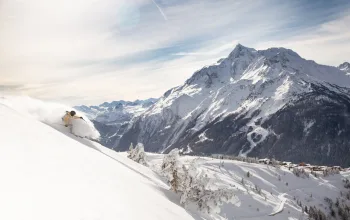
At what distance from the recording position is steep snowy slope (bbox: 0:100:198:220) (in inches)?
364

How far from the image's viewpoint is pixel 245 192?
264 feet

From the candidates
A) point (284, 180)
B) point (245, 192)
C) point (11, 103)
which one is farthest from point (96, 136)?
point (284, 180)

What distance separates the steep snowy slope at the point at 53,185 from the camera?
9.26 meters

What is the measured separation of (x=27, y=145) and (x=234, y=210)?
5060cm

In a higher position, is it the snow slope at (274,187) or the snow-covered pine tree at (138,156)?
the snow-covered pine tree at (138,156)

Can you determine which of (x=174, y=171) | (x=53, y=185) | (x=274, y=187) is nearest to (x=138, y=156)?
(x=174, y=171)

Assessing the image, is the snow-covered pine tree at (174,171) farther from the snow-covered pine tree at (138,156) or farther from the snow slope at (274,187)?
the snow slope at (274,187)

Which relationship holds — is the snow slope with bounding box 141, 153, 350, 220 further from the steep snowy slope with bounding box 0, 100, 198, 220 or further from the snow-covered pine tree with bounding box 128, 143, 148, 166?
the steep snowy slope with bounding box 0, 100, 198, 220

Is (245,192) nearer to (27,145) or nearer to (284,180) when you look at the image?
(284,180)

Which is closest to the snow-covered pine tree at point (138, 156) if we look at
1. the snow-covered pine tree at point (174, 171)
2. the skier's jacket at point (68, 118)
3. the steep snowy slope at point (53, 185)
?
the skier's jacket at point (68, 118)

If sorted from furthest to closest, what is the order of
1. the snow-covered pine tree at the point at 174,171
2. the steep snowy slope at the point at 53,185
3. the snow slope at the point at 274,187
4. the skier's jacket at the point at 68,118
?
the snow slope at the point at 274,187
the skier's jacket at the point at 68,118
the snow-covered pine tree at the point at 174,171
the steep snowy slope at the point at 53,185

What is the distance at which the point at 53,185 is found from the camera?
11250 mm

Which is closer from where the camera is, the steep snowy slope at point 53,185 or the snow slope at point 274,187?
the steep snowy slope at point 53,185

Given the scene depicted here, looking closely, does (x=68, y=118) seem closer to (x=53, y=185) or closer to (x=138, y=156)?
(x=53, y=185)
